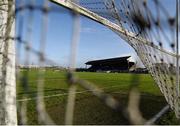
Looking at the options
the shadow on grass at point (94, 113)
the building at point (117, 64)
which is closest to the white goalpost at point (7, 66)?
the building at point (117, 64)

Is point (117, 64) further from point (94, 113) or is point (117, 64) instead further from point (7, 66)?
point (94, 113)

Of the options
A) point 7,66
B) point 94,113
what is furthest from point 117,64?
point 94,113

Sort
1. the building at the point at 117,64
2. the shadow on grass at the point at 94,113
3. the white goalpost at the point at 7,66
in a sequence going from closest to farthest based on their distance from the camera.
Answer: the building at the point at 117,64
the white goalpost at the point at 7,66
the shadow on grass at the point at 94,113

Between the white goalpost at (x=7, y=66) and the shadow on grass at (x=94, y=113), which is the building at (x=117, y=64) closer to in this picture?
the white goalpost at (x=7, y=66)

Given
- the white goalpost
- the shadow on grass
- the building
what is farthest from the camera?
the shadow on grass

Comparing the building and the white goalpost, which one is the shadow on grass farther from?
the white goalpost

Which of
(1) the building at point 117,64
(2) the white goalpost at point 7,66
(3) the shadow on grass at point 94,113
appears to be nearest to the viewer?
(1) the building at point 117,64

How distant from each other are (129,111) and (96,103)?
238 inches

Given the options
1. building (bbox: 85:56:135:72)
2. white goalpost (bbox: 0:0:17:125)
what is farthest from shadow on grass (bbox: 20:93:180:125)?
white goalpost (bbox: 0:0:17:125)

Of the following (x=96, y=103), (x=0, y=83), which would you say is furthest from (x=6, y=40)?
(x=96, y=103)

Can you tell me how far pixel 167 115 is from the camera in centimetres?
575

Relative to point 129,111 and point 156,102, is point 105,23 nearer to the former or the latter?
point 156,102

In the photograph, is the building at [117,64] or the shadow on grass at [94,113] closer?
the building at [117,64]

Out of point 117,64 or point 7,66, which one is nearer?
point 7,66
